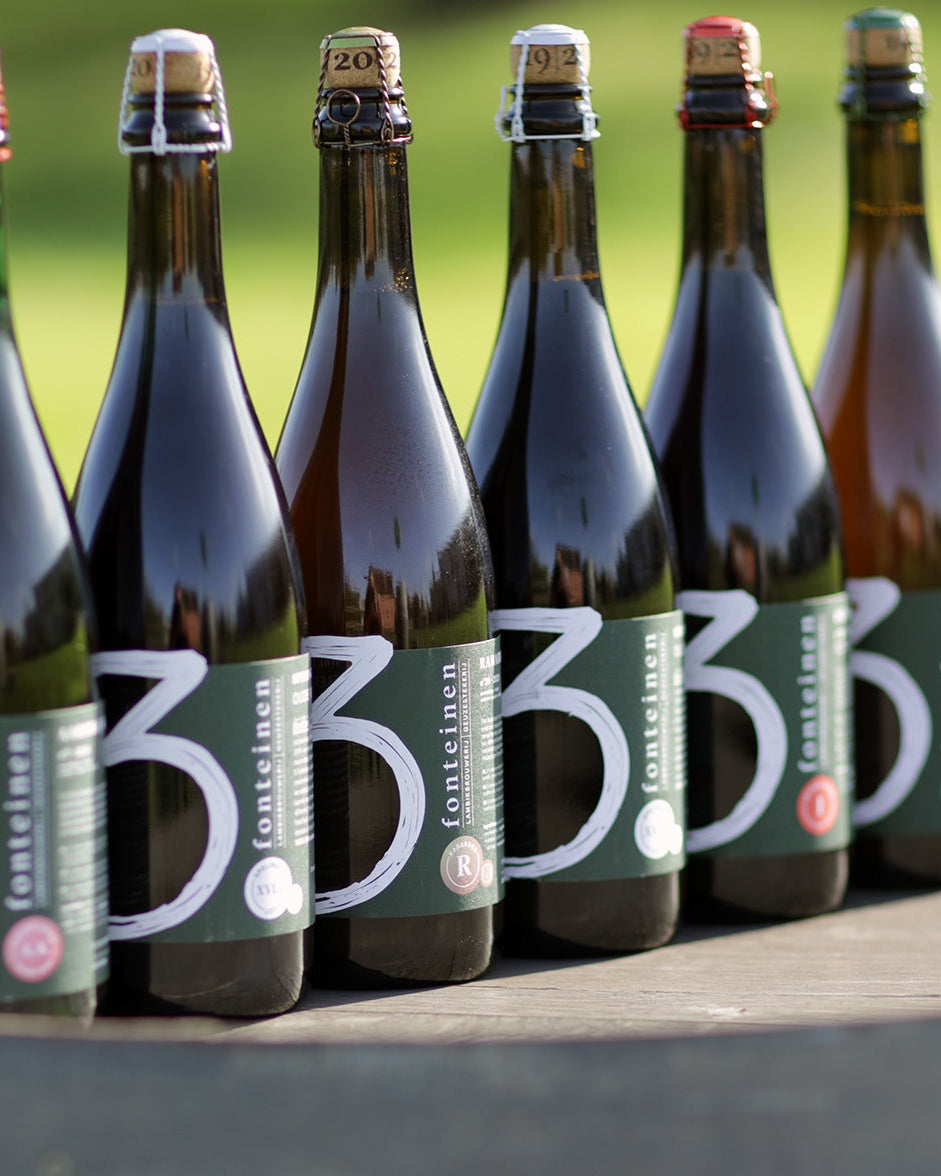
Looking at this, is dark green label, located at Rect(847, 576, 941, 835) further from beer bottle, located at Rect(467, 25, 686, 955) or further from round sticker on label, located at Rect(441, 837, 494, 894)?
round sticker on label, located at Rect(441, 837, 494, 894)

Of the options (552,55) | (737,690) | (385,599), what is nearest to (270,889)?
(385,599)

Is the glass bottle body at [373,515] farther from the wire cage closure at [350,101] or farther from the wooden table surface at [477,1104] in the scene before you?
the wooden table surface at [477,1104]

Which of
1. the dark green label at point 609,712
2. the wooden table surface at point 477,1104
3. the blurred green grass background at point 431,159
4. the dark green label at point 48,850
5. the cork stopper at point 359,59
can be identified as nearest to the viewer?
the wooden table surface at point 477,1104

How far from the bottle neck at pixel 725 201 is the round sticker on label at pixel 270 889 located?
1.89 ft

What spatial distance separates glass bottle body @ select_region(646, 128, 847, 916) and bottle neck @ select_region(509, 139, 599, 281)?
0.46ft

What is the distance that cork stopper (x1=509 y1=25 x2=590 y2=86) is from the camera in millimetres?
1108

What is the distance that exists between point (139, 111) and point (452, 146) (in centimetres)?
599

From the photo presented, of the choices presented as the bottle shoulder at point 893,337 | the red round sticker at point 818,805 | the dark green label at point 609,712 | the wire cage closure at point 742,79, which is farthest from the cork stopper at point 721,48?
the red round sticker at point 818,805

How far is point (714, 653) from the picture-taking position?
126 cm

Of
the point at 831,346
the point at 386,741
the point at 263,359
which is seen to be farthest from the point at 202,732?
the point at 263,359

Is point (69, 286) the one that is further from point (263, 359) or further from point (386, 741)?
point (386, 741)

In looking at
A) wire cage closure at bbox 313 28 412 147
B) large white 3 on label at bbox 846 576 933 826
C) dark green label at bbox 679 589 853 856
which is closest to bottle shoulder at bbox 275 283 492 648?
wire cage closure at bbox 313 28 412 147

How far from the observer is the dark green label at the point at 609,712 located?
3.76 feet

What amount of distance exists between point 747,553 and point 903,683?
0.64ft
